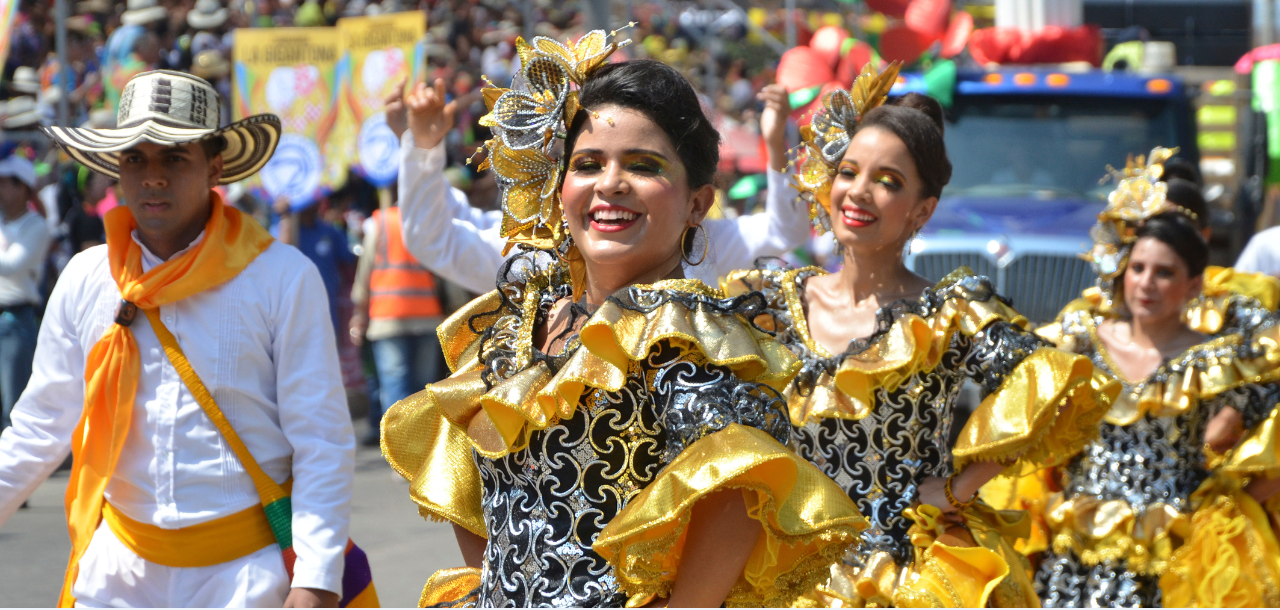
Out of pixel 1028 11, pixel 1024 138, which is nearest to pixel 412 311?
pixel 1024 138

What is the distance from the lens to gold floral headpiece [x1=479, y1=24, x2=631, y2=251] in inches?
99.3

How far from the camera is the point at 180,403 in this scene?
127 inches

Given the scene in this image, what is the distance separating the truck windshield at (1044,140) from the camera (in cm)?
924

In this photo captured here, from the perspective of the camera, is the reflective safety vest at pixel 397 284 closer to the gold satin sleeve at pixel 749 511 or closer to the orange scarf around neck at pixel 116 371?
the orange scarf around neck at pixel 116 371

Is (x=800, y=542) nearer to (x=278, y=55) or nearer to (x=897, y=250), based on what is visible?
(x=897, y=250)

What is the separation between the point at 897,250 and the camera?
405 centimetres

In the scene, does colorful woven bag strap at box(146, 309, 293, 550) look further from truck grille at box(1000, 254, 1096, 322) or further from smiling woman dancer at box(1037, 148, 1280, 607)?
truck grille at box(1000, 254, 1096, 322)

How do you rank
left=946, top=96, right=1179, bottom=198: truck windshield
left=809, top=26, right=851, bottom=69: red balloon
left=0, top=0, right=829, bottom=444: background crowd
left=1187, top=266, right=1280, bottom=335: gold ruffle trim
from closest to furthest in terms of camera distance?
left=1187, top=266, right=1280, bottom=335: gold ruffle trim, left=809, top=26, right=851, bottom=69: red balloon, left=0, top=0, right=829, bottom=444: background crowd, left=946, top=96, right=1179, bottom=198: truck windshield

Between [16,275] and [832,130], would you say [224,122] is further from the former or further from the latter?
[832,130]

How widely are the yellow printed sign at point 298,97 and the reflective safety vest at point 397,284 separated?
96 cm

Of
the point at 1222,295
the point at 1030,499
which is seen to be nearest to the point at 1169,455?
the point at 1030,499

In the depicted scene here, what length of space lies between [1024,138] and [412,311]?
4417 millimetres

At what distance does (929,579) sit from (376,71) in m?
6.89

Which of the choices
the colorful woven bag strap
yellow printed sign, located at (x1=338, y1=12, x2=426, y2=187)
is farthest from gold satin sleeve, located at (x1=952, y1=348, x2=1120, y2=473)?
yellow printed sign, located at (x1=338, y1=12, x2=426, y2=187)
